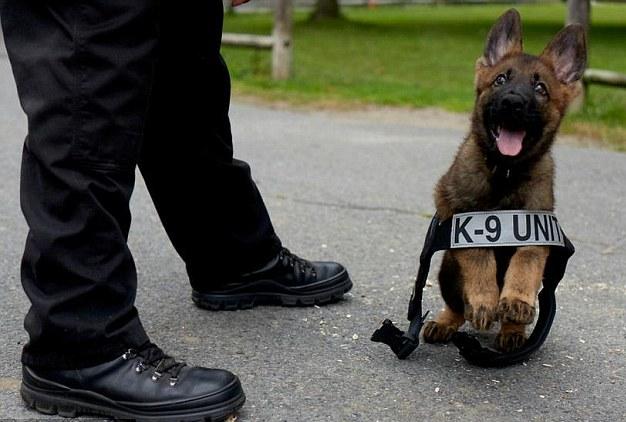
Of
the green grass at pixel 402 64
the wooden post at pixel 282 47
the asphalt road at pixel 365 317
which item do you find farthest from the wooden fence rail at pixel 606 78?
the wooden post at pixel 282 47

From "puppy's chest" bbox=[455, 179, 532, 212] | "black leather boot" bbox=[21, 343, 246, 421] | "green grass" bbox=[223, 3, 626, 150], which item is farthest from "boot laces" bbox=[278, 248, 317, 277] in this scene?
"green grass" bbox=[223, 3, 626, 150]

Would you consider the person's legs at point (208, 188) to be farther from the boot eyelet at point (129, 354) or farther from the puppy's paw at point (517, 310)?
the puppy's paw at point (517, 310)

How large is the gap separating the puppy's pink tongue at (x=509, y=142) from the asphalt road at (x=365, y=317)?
0.72m

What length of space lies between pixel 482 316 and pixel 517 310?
4.4 inches

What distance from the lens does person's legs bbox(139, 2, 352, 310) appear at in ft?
10.5

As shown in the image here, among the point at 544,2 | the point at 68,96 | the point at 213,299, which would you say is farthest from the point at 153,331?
the point at 544,2

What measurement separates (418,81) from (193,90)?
10.8m

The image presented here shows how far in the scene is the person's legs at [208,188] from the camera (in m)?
3.21

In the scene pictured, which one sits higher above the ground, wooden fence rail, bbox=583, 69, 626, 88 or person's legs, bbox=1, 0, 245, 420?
person's legs, bbox=1, 0, 245, 420

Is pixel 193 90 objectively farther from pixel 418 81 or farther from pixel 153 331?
Answer: pixel 418 81

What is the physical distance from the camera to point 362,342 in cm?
342

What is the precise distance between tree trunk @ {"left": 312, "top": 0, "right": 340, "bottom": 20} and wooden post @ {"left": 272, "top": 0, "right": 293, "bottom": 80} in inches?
693

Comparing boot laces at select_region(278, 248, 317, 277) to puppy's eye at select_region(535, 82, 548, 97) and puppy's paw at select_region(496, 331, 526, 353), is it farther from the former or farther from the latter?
puppy's eye at select_region(535, 82, 548, 97)

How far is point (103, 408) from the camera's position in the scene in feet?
8.91
